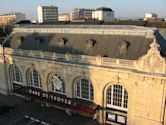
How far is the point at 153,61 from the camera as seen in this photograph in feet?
105

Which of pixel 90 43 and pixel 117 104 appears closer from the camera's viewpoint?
pixel 117 104

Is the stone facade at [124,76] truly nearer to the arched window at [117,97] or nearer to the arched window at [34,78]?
the arched window at [117,97]

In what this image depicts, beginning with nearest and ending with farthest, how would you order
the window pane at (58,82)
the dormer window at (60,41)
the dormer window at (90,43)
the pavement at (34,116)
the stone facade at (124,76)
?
the stone facade at (124,76) < the dormer window at (90,43) < the pavement at (34,116) < the window pane at (58,82) < the dormer window at (60,41)

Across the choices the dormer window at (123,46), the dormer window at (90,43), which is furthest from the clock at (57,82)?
the dormer window at (123,46)

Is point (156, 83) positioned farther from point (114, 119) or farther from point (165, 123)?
point (114, 119)

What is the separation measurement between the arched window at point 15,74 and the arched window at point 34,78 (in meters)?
3.34

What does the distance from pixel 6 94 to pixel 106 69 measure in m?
31.9

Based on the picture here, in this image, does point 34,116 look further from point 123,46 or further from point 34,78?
point 123,46

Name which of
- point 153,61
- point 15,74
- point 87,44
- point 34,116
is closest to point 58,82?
point 34,116

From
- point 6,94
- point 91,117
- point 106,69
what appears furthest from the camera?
point 6,94

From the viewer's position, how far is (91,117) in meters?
42.3

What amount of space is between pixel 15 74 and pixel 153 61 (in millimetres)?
34597

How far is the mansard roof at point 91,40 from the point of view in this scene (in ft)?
122

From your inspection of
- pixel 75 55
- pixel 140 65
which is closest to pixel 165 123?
pixel 140 65
